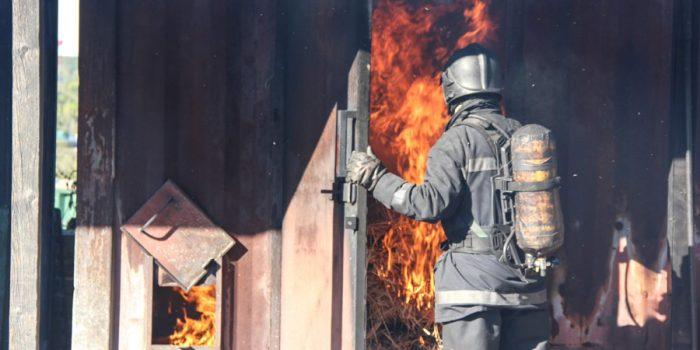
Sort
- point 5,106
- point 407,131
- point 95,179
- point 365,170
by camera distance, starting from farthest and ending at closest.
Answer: point 5,106, point 407,131, point 95,179, point 365,170

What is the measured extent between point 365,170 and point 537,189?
0.98 m

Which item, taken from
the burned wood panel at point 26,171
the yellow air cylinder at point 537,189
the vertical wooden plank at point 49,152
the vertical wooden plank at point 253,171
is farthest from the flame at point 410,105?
the burned wood panel at point 26,171

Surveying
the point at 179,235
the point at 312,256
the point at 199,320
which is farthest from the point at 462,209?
the point at 199,320

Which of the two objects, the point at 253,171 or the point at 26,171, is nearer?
the point at 26,171

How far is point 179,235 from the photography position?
5832 mm

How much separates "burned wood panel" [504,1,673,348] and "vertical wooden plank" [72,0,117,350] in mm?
2789

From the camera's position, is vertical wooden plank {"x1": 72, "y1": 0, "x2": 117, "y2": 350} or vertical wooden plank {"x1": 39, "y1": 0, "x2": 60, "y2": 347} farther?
vertical wooden plank {"x1": 39, "y1": 0, "x2": 60, "y2": 347}

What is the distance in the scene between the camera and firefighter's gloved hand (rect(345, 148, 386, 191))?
16.2 feet

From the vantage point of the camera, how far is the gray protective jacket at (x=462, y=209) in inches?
191

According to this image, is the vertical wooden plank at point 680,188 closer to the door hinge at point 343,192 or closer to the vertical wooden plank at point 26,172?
the door hinge at point 343,192

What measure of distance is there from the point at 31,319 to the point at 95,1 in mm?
A: 2256

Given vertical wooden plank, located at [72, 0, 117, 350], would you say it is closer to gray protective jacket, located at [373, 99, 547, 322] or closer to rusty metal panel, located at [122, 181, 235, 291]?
rusty metal panel, located at [122, 181, 235, 291]

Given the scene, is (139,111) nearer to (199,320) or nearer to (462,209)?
(199,320)

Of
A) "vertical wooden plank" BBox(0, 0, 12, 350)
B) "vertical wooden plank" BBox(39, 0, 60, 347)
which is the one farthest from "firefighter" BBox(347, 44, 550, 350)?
"vertical wooden plank" BBox(0, 0, 12, 350)
